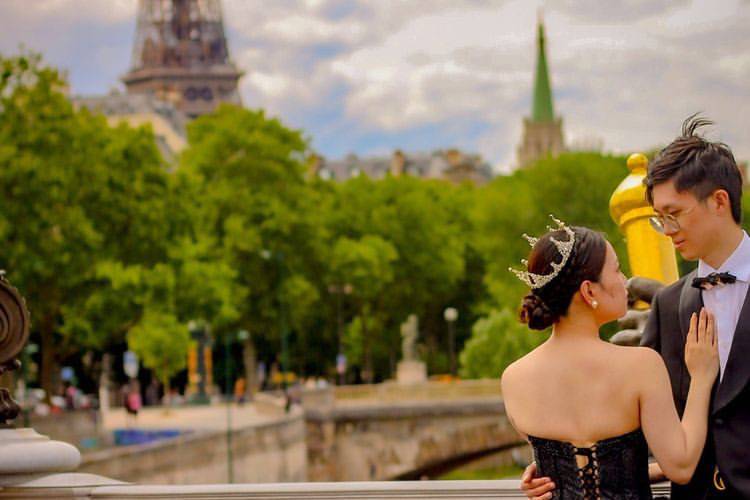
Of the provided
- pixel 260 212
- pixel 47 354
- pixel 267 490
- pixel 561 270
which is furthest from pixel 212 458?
pixel 561 270

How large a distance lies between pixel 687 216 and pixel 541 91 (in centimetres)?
15228

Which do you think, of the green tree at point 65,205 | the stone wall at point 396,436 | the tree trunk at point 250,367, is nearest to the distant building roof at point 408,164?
the tree trunk at point 250,367

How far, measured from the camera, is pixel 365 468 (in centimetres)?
4834

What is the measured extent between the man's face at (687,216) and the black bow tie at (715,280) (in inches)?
4.0

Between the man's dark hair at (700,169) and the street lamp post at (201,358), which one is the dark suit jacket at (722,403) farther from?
the street lamp post at (201,358)

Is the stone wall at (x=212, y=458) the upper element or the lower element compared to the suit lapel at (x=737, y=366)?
lower

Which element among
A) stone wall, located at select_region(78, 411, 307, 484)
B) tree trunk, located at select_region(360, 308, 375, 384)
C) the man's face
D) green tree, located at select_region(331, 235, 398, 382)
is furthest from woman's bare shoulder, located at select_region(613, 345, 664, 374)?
tree trunk, located at select_region(360, 308, 375, 384)

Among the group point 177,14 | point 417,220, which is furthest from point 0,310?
point 177,14

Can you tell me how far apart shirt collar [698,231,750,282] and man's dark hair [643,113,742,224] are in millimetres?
82

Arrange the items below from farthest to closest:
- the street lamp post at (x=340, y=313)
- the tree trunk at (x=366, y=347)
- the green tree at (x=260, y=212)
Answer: the tree trunk at (x=366, y=347), the street lamp post at (x=340, y=313), the green tree at (x=260, y=212)

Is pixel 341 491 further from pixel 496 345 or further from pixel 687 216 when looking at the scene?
pixel 496 345

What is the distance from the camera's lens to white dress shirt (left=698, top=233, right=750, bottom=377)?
4.42m

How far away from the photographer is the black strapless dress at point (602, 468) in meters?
4.28

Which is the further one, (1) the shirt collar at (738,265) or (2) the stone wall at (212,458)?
(2) the stone wall at (212,458)
